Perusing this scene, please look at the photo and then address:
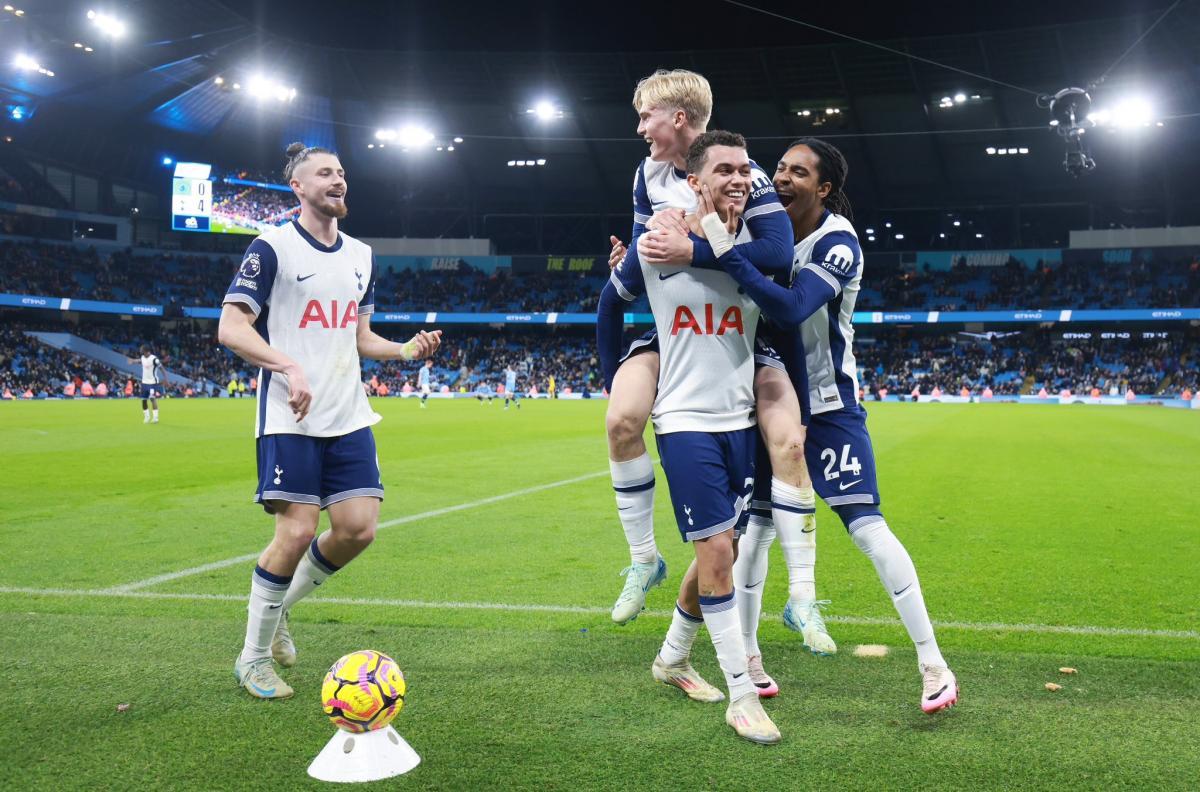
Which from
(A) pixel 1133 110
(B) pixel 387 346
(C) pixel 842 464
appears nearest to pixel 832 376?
(C) pixel 842 464

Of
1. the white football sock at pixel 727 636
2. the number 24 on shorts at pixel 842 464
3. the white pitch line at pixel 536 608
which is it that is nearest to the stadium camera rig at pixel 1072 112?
the white pitch line at pixel 536 608

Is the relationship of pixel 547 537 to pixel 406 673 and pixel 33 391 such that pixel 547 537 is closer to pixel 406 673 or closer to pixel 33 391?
pixel 406 673

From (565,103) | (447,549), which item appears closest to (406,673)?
(447,549)

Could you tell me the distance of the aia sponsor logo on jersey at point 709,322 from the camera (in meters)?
3.84

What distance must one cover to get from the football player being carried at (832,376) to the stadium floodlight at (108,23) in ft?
148

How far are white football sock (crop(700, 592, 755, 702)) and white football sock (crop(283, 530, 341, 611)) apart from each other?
1.87 m

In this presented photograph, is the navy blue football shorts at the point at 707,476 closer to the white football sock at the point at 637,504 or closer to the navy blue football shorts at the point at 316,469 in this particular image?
the white football sock at the point at 637,504

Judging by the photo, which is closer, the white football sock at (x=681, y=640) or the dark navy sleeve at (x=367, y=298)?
the white football sock at (x=681, y=640)

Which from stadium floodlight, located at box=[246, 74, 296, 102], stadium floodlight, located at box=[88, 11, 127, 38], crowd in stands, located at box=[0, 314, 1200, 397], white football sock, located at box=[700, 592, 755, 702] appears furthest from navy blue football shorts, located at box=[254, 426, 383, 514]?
stadium floodlight, located at box=[246, 74, 296, 102]

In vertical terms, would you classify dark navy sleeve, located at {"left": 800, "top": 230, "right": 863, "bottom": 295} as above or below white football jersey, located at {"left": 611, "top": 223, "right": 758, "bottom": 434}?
above

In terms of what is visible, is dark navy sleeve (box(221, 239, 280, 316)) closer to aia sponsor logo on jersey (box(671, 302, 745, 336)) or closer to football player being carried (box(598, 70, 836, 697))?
football player being carried (box(598, 70, 836, 697))

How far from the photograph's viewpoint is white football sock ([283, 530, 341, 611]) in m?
4.43

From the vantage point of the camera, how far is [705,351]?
383cm

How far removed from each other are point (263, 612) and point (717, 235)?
263 cm
